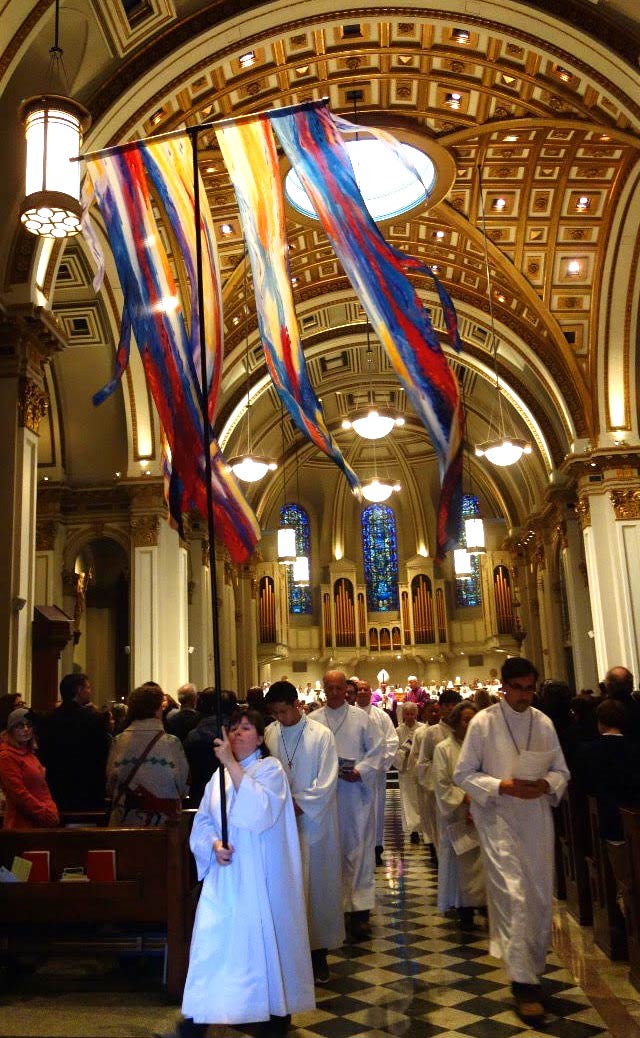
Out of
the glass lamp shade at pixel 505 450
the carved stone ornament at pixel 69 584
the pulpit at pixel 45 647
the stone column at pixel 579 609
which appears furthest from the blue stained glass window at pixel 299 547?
the pulpit at pixel 45 647

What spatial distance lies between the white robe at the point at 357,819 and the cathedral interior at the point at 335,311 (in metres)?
2.09

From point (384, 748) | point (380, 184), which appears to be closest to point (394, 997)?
point (384, 748)

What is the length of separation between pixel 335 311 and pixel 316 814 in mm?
17319

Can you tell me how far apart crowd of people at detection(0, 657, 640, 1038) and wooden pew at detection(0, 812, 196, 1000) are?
35 centimetres

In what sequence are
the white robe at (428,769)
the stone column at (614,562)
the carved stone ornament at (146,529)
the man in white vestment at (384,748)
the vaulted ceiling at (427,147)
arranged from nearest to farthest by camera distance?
1. the man in white vestment at (384,748)
2. the white robe at (428,769)
3. the vaulted ceiling at (427,147)
4. the stone column at (614,562)
5. the carved stone ornament at (146,529)

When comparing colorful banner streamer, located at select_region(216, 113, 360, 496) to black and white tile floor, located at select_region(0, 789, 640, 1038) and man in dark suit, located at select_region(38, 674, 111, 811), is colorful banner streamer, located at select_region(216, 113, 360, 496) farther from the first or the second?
black and white tile floor, located at select_region(0, 789, 640, 1038)

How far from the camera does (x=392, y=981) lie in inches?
209

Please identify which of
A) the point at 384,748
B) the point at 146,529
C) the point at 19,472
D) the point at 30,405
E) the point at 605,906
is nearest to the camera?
the point at 605,906

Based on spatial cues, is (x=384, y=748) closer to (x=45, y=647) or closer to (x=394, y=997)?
(x=394, y=997)

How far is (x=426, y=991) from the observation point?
5090 mm

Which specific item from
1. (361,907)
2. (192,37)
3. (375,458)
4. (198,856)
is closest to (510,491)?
(375,458)

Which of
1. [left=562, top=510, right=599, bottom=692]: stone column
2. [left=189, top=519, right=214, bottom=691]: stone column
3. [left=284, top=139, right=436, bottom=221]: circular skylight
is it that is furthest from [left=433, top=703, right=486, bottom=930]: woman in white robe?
[left=189, top=519, right=214, bottom=691]: stone column

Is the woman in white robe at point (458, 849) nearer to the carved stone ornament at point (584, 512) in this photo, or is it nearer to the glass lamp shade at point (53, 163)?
the glass lamp shade at point (53, 163)

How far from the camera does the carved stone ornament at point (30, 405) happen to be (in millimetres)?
10734
